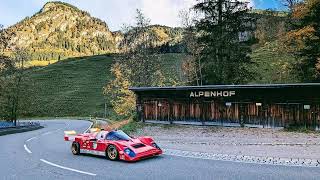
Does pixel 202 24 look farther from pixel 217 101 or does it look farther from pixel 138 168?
pixel 138 168

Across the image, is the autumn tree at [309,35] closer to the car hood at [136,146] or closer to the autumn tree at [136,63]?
the autumn tree at [136,63]

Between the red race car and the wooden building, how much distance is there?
11.0 meters

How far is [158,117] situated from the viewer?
28.8 m

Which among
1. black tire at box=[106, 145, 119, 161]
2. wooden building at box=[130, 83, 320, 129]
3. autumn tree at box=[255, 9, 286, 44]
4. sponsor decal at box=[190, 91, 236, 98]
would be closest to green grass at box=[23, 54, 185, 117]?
autumn tree at box=[255, 9, 286, 44]

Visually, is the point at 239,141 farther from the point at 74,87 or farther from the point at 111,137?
the point at 74,87

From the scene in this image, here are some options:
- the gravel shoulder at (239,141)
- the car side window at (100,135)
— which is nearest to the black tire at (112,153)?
the car side window at (100,135)

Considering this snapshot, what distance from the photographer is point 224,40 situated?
114 feet

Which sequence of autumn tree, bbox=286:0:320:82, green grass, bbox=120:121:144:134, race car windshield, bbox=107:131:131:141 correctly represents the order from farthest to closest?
autumn tree, bbox=286:0:320:82
green grass, bbox=120:121:144:134
race car windshield, bbox=107:131:131:141

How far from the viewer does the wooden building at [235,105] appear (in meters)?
23.2

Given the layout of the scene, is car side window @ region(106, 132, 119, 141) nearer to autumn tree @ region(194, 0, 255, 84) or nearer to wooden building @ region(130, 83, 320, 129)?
wooden building @ region(130, 83, 320, 129)

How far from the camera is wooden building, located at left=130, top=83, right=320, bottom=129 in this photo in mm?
23156

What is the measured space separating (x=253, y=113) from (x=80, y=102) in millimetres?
70471

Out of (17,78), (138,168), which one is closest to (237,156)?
(138,168)

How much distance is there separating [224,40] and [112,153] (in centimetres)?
Result: 2247
